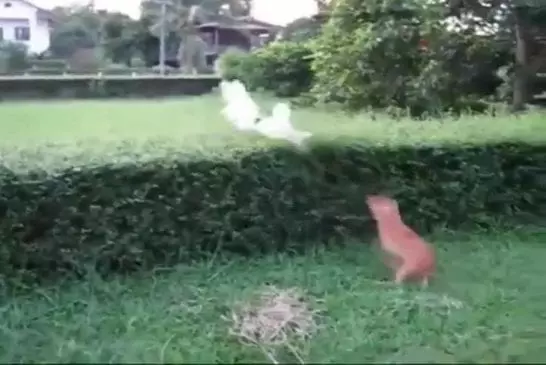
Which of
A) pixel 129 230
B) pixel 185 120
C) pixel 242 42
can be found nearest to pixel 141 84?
pixel 185 120

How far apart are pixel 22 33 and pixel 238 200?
1717mm

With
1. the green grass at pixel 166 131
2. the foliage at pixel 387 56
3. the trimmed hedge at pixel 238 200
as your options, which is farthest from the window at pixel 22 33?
the foliage at pixel 387 56

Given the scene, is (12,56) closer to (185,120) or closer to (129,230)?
(185,120)

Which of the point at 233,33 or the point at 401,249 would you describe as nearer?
the point at 401,249

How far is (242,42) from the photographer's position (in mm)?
5332

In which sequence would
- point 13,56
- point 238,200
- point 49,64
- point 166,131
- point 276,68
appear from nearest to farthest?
point 238,200
point 166,131
point 13,56
point 49,64
point 276,68

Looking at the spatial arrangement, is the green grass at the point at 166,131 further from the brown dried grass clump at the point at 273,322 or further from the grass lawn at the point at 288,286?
the brown dried grass clump at the point at 273,322

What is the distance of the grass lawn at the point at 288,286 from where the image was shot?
248 centimetres

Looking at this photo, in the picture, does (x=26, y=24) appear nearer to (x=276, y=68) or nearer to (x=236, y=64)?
(x=236, y=64)

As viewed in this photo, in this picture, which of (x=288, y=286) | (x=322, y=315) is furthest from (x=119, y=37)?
(x=322, y=315)

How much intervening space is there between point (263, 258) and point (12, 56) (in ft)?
6.10

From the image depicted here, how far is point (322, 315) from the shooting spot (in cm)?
279

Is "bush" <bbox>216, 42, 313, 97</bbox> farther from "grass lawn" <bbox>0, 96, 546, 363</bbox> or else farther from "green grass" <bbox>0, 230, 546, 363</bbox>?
"green grass" <bbox>0, 230, 546, 363</bbox>

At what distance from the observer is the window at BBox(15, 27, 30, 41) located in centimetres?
431
